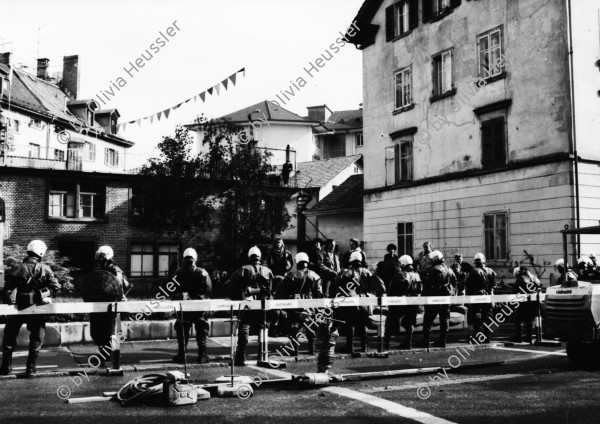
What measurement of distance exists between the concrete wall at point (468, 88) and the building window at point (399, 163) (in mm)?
406

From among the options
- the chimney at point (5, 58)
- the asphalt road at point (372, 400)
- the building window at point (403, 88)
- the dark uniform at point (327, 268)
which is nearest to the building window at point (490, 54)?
the building window at point (403, 88)

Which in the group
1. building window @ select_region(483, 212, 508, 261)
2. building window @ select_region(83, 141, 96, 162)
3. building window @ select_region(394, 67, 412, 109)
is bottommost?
building window @ select_region(483, 212, 508, 261)

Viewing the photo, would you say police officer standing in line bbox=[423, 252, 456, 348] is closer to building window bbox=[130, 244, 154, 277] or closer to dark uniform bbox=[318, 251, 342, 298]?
dark uniform bbox=[318, 251, 342, 298]

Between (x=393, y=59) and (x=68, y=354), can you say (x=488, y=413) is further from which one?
(x=393, y=59)

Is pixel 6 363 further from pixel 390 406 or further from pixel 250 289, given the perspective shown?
pixel 390 406

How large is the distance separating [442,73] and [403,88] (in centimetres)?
237

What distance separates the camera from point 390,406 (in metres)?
7.42

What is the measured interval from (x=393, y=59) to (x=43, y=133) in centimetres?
2996

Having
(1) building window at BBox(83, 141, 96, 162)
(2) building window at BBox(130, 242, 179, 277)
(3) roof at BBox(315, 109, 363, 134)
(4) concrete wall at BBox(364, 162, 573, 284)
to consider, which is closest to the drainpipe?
(4) concrete wall at BBox(364, 162, 573, 284)

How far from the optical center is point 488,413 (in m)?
7.03

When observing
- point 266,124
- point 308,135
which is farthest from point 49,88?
point 308,135

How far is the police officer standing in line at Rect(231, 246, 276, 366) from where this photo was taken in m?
10.7

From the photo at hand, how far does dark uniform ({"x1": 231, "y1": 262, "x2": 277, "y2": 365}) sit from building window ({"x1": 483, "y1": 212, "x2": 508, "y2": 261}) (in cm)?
1302

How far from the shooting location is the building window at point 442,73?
973 inches
